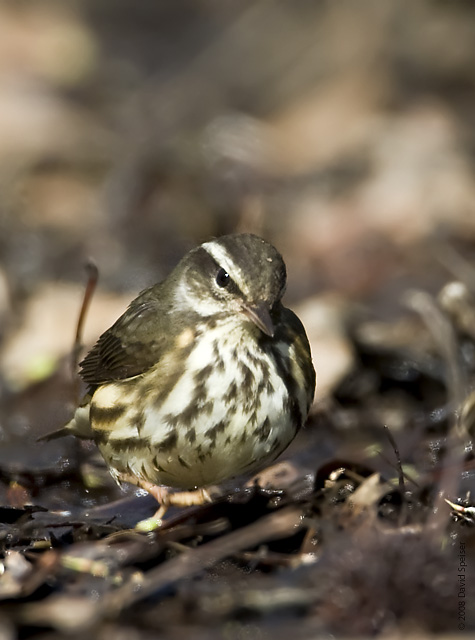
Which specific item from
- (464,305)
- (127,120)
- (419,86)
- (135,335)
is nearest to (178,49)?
(127,120)

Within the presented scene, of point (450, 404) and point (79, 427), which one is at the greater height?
point (79, 427)

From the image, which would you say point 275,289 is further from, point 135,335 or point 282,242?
point 282,242

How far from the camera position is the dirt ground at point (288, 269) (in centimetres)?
394

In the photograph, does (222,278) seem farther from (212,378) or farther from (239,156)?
(239,156)

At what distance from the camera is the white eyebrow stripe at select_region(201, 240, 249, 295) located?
521 cm

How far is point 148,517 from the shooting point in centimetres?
550

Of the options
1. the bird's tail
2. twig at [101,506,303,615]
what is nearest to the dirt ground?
twig at [101,506,303,615]

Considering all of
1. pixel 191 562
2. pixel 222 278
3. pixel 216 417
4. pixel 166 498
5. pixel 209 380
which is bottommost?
pixel 166 498

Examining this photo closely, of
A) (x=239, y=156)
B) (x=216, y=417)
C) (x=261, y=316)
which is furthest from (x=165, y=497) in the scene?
(x=239, y=156)

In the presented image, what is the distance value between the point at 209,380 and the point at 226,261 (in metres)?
0.55

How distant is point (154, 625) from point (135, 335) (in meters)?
2.10

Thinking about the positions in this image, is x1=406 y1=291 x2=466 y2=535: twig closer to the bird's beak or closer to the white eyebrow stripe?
the bird's beak

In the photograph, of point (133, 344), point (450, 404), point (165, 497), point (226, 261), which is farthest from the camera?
point (450, 404)

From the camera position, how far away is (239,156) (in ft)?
38.8
